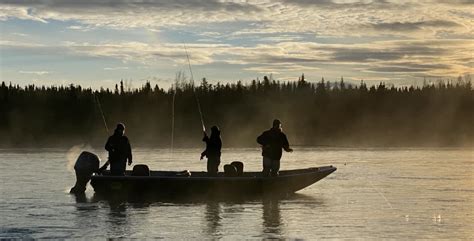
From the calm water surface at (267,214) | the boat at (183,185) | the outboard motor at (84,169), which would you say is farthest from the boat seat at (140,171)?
the calm water surface at (267,214)

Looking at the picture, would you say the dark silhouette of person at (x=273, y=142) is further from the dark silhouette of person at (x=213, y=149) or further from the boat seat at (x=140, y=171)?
the boat seat at (x=140, y=171)

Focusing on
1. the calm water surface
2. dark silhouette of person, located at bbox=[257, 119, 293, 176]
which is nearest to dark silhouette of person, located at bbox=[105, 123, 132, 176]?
the calm water surface

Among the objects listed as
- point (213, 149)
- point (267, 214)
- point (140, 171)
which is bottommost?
point (267, 214)

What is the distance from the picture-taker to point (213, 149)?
24.3 meters

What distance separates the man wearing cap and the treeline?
56699 millimetres

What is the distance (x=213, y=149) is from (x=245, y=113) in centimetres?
7396

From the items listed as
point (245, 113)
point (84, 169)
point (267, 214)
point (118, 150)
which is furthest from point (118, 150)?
point (245, 113)

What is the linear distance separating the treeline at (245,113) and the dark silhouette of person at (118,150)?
56703 millimetres

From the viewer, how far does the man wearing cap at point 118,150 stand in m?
23.1

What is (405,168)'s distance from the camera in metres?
36.3

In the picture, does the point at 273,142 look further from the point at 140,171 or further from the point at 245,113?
the point at 245,113

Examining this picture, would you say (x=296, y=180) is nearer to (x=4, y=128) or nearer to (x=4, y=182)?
(x=4, y=182)

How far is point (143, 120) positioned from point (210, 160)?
231 ft

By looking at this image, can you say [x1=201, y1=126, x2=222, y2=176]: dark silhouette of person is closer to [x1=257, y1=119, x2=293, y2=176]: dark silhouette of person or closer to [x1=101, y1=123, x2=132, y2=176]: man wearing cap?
[x1=257, y1=119, x2=293, y2=176]: dark silhouette of person
